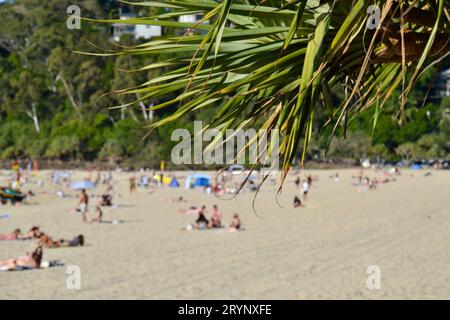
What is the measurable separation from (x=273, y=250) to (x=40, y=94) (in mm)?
61953

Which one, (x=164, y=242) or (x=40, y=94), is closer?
(x=164, y=242)

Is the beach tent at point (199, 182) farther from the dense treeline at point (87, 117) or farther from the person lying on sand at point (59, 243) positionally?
the person lying on sand at point (59, 243)

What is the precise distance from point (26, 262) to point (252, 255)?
3.59 m

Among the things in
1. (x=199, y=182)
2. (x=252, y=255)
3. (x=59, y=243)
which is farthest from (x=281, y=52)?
(x=199, y=182)

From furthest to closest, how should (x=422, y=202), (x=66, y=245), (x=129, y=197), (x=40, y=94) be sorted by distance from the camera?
1. (x=40, y=94)
2. (x=129, y=197)
3. (x=422, y=202)
4. (x=66, y=245)

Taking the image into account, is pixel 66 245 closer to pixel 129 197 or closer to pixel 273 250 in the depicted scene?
pixel 273 250

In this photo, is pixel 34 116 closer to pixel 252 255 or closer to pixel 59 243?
pixel 59 243

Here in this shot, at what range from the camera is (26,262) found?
1062 centimetres

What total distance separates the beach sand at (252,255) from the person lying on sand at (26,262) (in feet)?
0.76

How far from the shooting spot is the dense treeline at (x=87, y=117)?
5712 centimetres

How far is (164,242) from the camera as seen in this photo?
14008mm

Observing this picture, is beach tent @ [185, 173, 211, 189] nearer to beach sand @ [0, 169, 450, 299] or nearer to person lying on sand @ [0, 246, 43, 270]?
beach sand @ [0, 169, 450, 299]

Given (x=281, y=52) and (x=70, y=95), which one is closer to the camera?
(x=281, y=52)
